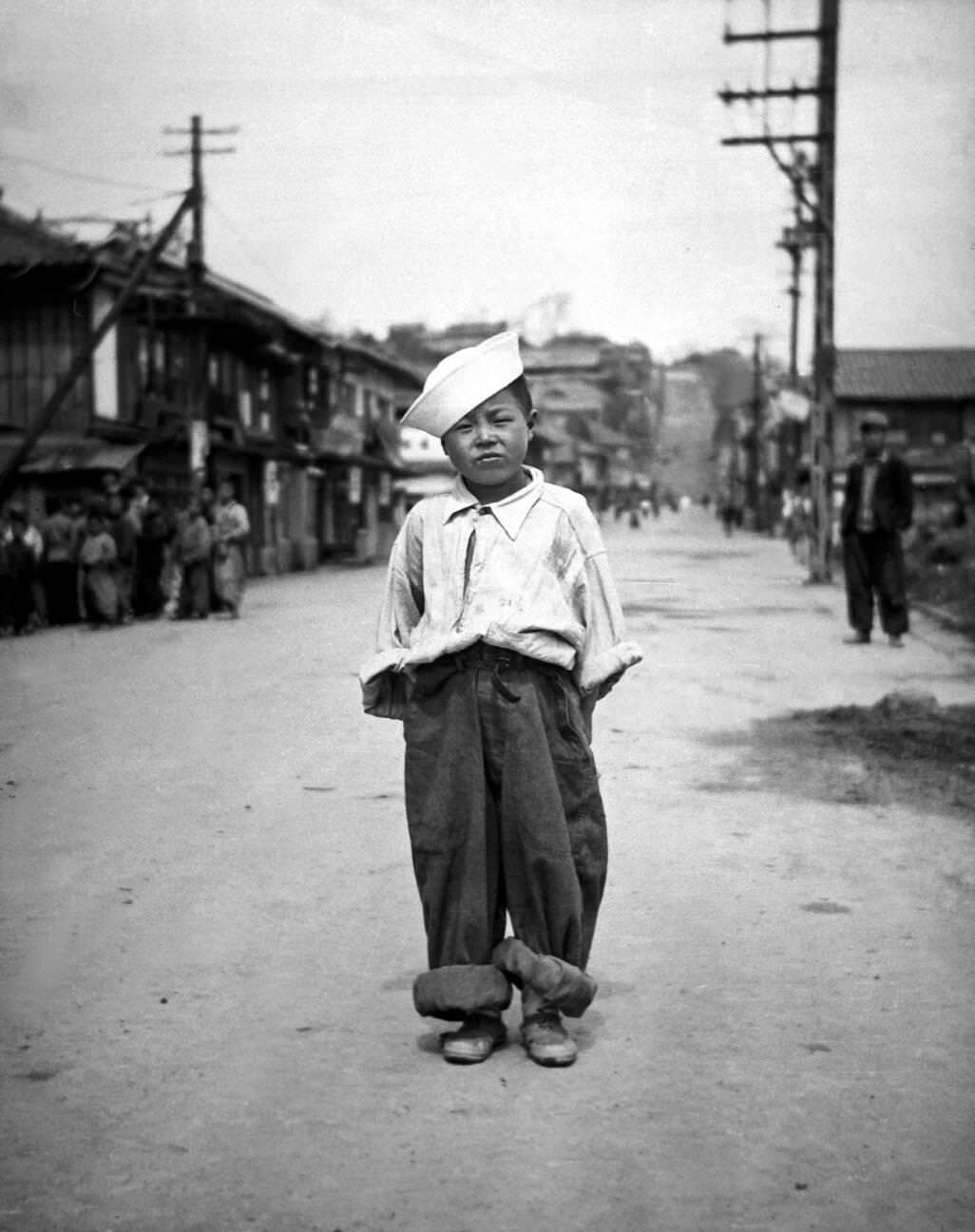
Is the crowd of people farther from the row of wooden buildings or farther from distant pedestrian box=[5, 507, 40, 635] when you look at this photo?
the row of wooden buildings

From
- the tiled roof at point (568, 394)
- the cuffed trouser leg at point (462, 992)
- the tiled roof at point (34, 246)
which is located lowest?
the cuffed trouser leg at point (462, 992)

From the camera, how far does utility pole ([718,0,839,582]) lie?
85.8 ft

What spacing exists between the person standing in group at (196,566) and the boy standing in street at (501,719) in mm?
16555

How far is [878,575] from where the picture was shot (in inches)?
544

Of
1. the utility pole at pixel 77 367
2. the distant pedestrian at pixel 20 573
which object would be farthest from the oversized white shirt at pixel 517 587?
the distant pedestrian at pixel 20 573

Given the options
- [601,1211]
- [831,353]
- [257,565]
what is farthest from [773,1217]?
[257,565]

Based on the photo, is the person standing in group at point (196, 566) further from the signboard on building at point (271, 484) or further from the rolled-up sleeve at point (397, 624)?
the rolled-up sleeve at point (397, 624)

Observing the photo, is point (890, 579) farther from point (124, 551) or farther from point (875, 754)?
point (124, 551)

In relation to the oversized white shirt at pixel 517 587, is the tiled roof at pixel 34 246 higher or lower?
higher

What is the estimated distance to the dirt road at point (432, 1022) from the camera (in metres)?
2.96

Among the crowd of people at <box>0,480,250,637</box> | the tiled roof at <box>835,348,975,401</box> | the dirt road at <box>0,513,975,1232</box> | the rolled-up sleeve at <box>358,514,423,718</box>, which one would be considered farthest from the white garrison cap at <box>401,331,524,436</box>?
the tiled roof at <box>835,348,975,401</box>

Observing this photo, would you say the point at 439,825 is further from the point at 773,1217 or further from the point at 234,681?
the point at 234,681

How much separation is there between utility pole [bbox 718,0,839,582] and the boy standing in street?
23.3 meters

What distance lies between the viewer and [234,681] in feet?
39.5
